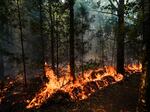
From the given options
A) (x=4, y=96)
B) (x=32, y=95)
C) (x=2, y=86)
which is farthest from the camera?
(x=2, y=86)

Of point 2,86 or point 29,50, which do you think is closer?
point 2,86

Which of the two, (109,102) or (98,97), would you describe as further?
(98,97)

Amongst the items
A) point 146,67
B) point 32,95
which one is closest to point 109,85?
point 146,67

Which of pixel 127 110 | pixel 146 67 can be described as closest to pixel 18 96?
pixel 127 110

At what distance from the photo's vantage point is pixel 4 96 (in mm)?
22891

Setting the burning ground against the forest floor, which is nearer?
the forest floor

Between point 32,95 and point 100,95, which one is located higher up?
point 100,95

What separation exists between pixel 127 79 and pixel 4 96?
12.1 m

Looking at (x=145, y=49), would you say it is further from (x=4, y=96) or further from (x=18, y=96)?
(x=4, y=96)

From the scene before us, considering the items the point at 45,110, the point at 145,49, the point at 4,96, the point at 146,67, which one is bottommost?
the point at 4,96

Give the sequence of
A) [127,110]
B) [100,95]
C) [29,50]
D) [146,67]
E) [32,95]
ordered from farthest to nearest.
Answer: [29,50]
[32,95]
[100,95]
[127,110]
[146,67]

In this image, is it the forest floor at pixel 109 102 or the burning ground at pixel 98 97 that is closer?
the forest floor at pixel 109 102

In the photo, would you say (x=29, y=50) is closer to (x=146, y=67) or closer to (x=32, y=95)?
(x=32, y=95)

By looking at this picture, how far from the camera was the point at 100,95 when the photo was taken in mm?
13195
